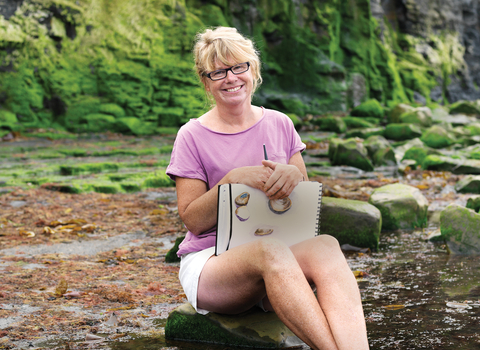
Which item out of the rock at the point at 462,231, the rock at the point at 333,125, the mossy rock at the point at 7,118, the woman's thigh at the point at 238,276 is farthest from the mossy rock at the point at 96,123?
the woman's thigh at the point at 238,276

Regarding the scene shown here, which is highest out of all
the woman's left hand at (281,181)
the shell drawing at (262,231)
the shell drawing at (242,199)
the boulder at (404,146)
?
the woman's left hand at (281,181)

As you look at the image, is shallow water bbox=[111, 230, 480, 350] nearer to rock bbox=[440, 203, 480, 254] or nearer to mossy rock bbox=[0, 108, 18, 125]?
rock bbox=[440, 203, 480, 254]

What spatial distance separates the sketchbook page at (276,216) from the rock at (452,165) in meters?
8.01

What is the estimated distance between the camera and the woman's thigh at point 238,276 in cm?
209

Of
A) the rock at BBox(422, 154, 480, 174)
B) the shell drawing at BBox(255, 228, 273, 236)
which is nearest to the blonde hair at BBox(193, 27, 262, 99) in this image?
the shell drawing at BBox(255, 228, 273, 236)

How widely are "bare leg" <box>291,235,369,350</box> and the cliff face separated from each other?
6.53 meters

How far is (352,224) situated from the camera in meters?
4.37

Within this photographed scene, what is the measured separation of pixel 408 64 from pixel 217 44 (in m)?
28.4

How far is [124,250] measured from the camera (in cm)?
425

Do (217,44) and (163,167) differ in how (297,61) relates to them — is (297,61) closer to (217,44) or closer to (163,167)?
(163,167)

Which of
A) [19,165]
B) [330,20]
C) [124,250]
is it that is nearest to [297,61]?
[330,20]

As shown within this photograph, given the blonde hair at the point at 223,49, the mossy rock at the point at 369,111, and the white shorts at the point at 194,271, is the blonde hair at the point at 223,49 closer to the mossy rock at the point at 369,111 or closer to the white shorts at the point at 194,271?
the white shorts at the point at 194,271

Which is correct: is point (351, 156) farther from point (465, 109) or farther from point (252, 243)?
point (465, 109)

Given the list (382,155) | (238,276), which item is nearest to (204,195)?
(238,276)
